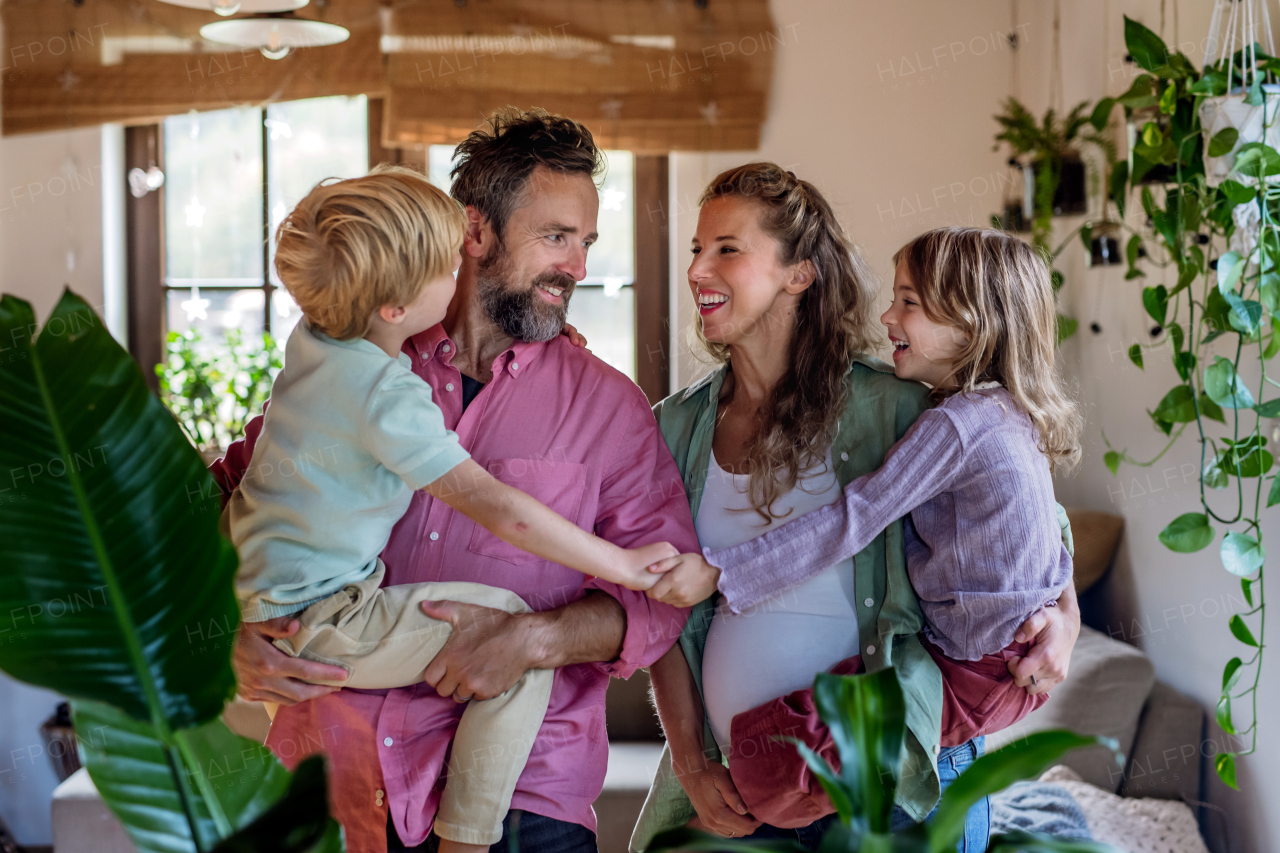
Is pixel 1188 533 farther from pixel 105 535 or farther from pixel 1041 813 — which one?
pixel 105 535

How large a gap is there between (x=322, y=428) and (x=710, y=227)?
→ 66 cm

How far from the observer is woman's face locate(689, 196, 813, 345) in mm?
1471

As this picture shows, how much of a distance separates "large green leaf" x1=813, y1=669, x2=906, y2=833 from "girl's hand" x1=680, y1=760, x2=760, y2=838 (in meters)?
0.74

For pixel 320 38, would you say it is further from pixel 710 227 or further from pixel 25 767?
pixel 25 767

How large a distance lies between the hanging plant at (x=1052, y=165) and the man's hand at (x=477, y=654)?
6.99 feet

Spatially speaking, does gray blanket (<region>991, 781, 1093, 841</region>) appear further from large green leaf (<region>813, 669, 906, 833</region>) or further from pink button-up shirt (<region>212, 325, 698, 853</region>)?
large green leaf (<region>813, 669, 906, 833</region>)

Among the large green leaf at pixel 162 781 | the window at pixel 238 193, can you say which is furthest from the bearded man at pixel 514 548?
the window at pixel 238 193

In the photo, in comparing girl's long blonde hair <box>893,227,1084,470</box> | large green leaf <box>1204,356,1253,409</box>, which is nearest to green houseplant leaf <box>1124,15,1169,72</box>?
large green leaf <box>1204,356,1253,409</box>

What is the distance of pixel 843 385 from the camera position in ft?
4.77

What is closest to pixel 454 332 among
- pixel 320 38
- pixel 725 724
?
pixel 725 724

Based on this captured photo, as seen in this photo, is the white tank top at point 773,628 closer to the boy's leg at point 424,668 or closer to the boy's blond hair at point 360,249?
the boy's leg at point 424,668

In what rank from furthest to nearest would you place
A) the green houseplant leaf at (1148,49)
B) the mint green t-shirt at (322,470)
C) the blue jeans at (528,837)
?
the green houseplant leaf at (1148,49) < the blue jeans at (528,837) < the mint green t-shirt at (322,470)

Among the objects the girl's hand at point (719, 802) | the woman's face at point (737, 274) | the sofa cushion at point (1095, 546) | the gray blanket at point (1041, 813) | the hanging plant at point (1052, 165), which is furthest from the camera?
the hanging plant at point (1052, 165)

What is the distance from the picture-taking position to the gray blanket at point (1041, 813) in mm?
2170
